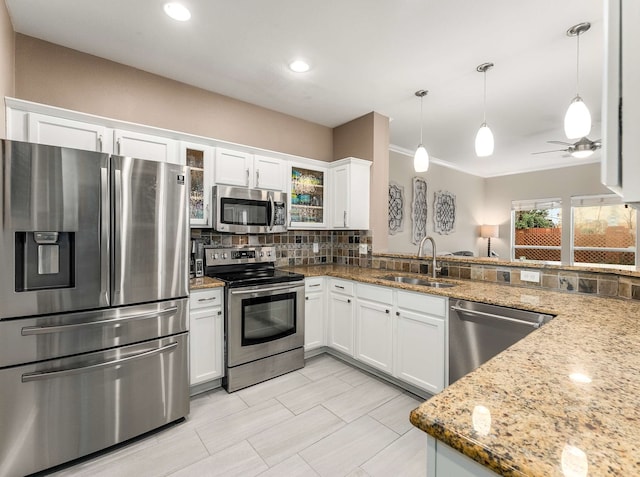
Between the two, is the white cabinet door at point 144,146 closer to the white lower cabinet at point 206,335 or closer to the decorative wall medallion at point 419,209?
the white lower cabinet at point 206,335

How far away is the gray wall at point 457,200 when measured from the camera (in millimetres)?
5207

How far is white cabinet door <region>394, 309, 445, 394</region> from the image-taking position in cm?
230

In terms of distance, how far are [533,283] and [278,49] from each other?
2.69 metres

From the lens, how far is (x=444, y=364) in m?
2.27

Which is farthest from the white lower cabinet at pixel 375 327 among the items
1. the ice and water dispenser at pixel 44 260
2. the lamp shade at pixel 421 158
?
the ice and water dispenser at pixel 44 260

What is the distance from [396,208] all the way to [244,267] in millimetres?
2930

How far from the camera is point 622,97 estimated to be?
1.47ft

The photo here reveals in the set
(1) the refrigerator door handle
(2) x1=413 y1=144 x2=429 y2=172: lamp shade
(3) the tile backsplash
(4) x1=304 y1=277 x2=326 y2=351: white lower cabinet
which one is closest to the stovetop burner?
(3) the tile backsplash

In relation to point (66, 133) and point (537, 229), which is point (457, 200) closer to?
point (537, 229)

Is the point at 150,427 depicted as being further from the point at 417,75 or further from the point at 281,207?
the point at 417,75

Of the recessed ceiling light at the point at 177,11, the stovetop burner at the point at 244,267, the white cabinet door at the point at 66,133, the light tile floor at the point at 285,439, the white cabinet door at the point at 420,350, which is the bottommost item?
the light tile floor at the point at 285,439

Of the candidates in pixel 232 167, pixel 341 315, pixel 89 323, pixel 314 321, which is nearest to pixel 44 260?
pixel 89 323

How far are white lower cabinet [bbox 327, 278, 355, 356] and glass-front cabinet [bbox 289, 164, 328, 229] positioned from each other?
80 centimetres

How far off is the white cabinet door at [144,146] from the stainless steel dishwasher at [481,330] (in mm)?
2570
